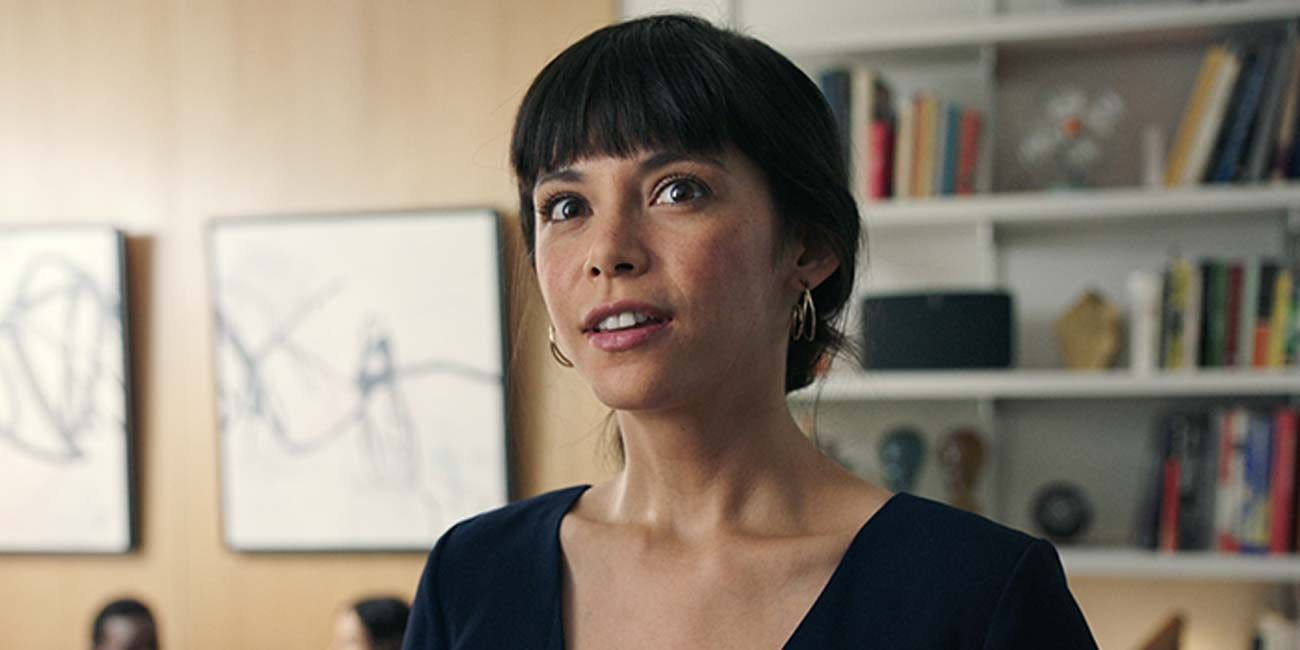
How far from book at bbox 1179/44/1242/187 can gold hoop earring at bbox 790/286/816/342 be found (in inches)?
71.6

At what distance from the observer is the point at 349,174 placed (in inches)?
134

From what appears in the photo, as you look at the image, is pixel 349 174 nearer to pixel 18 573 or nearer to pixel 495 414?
pixel 495 414

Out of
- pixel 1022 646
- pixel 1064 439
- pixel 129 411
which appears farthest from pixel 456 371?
pixel 1022 646

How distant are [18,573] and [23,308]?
0.64m

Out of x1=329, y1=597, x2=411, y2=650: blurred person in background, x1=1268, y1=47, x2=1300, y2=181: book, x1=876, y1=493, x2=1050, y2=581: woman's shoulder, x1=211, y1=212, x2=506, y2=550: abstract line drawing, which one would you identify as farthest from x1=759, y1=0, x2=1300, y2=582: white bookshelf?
x1=876, y1=493, x2=1050, y2=581: woman's shoulder

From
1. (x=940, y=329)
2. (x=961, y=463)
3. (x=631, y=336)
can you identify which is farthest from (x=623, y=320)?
(x=961, y=463)

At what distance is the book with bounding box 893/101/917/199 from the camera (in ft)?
9.25

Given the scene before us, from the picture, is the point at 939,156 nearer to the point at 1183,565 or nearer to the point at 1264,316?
the point at 1264,316

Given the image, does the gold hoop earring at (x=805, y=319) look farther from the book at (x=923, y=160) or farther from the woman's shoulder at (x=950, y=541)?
the book at (x=923, y=160)

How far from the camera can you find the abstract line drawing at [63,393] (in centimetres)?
351

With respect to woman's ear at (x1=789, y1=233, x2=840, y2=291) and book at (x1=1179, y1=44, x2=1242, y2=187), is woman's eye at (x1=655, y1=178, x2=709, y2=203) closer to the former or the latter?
woman's ear at (x1=789, y1=233, x2=840, y2=291)

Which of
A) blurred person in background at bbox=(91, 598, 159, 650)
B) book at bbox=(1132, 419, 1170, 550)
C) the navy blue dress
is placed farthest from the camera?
blurred person in background at bbox=(91, 598, 159, 650)

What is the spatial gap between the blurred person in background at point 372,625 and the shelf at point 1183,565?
1359 mm

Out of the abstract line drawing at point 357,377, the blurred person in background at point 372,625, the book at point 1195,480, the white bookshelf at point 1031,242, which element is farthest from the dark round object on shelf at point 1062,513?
the blurred person in background at point 372,625
